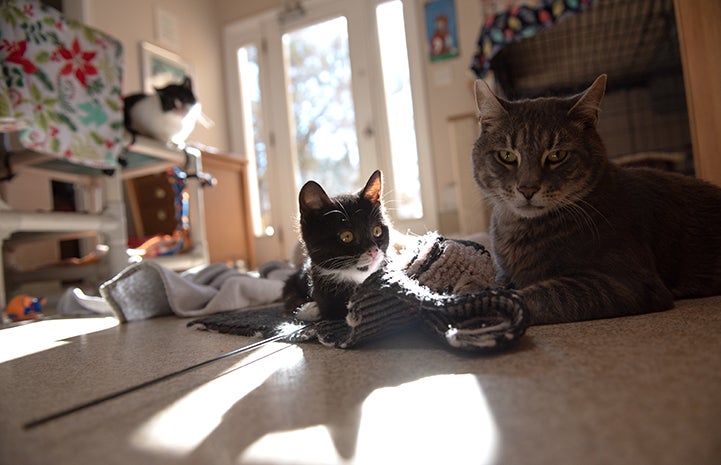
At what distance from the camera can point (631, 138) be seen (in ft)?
8.98

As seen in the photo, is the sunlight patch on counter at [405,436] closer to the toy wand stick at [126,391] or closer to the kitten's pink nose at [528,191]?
the toy wand stick at [126,391]

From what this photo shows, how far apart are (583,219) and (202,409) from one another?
2.70 ft

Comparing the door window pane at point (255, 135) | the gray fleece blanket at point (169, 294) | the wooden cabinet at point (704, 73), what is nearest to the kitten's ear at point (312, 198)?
the gray fleece blanket at point (169, 294)

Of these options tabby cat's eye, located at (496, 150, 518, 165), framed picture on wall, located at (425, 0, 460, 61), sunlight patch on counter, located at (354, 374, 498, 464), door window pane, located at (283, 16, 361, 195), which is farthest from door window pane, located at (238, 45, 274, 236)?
sunlight patch on counter, located at (354, 374, 498, 464)

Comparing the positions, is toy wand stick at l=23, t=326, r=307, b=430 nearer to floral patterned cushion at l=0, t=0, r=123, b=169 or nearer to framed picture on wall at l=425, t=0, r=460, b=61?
floral patterned cushion at l=0, t=0, r=123, b=169

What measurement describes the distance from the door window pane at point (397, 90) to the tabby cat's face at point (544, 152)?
2.84 meters

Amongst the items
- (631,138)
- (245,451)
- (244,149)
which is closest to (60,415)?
(245,451)

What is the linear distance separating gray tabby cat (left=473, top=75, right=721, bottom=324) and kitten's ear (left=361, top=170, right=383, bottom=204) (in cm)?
25

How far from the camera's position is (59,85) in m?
1.74

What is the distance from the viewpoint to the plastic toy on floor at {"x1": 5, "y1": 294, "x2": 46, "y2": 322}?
1.79 metres

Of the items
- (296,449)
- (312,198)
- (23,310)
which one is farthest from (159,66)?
(296,449)

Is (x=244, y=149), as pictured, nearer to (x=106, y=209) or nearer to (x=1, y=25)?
(x=106, y=209)

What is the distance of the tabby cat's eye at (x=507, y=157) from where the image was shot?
1.00m

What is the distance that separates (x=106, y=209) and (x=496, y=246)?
1.77m
